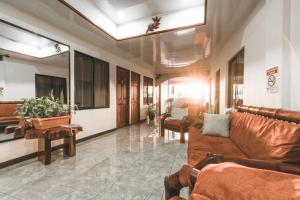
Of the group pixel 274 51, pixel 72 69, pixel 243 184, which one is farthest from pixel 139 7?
pixel 243 184

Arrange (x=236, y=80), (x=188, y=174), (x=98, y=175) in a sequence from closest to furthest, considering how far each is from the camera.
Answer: (x=188, y=174), (x=98, y=175), (x=236, y=80)

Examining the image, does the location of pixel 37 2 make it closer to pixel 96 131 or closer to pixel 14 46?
pixel 14 46

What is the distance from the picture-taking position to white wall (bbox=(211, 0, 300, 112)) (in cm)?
171

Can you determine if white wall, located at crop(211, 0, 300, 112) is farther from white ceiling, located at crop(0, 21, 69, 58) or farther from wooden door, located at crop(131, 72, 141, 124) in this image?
wooden door, located at crop(131, 72, 141, 124)

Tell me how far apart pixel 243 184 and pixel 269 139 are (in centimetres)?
133

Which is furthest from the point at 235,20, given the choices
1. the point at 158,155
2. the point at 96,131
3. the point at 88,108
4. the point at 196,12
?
the point at 96,131

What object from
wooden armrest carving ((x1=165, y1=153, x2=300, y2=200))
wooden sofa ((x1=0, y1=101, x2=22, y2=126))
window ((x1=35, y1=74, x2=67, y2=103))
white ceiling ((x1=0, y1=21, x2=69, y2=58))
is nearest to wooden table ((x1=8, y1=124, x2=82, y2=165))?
wooden sofa ((x1=0, y1=101, x2=22, y2=126))

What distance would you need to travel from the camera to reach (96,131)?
171 inches

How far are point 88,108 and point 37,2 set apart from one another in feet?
7.96

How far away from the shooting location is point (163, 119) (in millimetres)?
4309

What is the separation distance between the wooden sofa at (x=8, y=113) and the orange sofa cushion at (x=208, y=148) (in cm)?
284

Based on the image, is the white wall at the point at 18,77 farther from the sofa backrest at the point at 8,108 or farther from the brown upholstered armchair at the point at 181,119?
the brown upholstered armchair at the point at 181,119

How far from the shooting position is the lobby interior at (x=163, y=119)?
1.24 m

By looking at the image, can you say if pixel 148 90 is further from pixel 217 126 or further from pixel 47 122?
pixel 47 122
